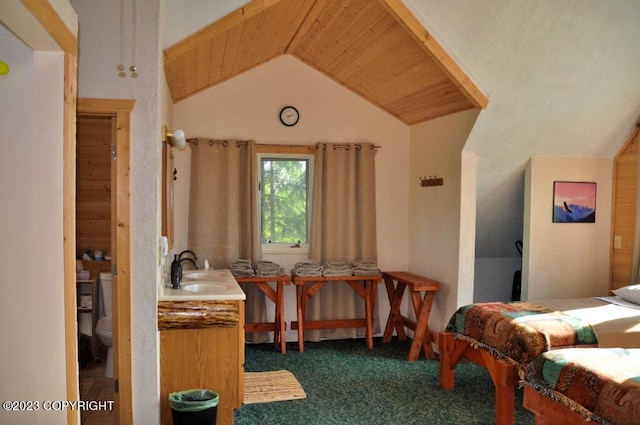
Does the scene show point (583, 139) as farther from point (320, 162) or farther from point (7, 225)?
point (7, 225)

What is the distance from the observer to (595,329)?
3383mm

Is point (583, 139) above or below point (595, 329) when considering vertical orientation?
above

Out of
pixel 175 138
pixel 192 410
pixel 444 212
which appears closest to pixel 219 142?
pixel 175 138

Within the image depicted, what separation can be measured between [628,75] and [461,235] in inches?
71.6

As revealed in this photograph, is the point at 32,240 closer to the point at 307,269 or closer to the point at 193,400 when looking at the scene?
the point at 193,400

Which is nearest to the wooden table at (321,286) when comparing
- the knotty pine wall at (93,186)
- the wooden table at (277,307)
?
the wooden table at (277,307)

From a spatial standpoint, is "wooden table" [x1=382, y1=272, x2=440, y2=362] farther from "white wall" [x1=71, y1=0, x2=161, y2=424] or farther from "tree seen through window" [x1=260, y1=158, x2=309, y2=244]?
"white wall" [x1=71, y1=0, x2=161, y2=424]

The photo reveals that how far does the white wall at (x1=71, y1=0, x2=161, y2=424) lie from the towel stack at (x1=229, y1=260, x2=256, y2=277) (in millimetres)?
1840

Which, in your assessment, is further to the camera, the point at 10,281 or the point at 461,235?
the point at 461,235

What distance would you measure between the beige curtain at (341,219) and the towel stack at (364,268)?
0.59 feet

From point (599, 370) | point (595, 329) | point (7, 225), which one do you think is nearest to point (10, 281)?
point (7, 225)

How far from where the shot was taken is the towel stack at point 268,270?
4.93 meters

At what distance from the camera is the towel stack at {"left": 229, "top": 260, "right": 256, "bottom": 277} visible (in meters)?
4.87

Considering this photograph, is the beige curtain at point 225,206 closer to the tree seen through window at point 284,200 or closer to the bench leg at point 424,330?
the tree seen through window at point 284,200
